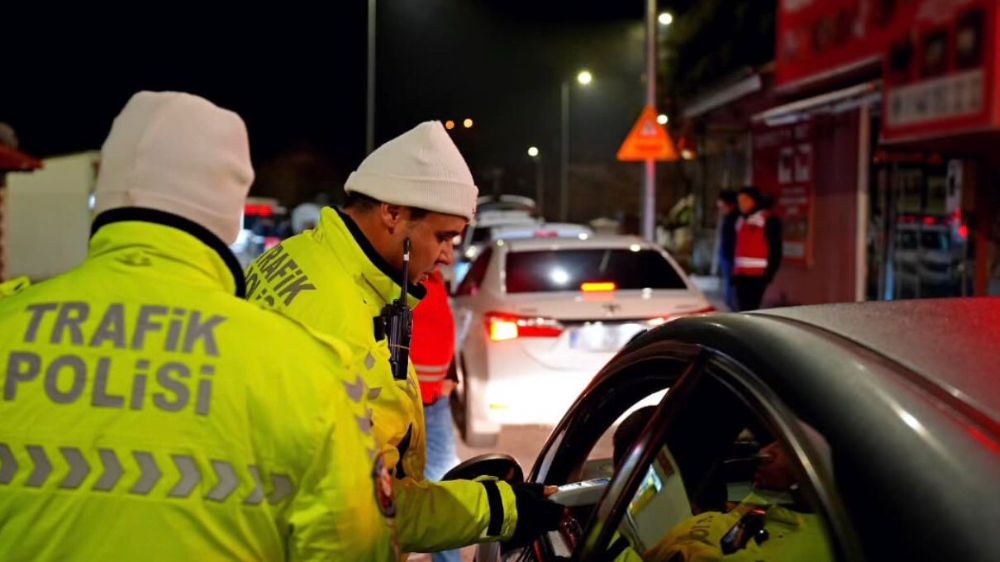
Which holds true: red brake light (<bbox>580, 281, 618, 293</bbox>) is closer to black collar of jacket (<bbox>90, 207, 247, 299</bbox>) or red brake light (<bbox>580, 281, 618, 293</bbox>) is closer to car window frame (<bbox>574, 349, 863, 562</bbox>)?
car window frame (<bbox>574, 349, 863, 562</bbox>)

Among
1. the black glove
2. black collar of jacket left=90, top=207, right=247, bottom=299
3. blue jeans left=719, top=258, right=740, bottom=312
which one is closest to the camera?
black collar of jacket left=90, top=207, right=247, bottom=299

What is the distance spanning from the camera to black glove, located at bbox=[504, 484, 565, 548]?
233 cm

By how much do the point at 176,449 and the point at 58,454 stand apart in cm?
17

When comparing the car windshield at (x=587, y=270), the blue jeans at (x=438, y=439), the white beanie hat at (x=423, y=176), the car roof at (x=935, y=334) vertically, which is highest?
the white beanie hat at (x=423, y=176)

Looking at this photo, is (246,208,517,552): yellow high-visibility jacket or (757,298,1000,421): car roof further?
(246,208,517,552): yellow high-visibility jacket

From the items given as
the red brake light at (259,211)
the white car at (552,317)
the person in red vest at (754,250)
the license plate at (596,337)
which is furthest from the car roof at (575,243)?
the red brake light at (259,211)

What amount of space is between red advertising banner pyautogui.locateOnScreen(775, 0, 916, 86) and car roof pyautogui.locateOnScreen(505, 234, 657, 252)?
3.96 meters

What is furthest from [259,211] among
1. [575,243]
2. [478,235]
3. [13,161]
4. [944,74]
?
[575,243]

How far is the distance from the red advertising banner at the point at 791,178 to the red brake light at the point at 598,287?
8161 mm

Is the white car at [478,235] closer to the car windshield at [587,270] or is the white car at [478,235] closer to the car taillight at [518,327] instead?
the car windshield at [587,270]

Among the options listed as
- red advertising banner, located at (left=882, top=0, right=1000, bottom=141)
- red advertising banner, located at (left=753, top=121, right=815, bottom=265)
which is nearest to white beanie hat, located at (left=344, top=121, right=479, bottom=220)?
red advertising banner, located at (left=882, top=0, right=1000, bottom=141)

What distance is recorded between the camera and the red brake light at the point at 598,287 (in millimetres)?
7250

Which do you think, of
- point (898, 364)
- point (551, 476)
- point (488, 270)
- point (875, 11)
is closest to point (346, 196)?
point (551, 476)

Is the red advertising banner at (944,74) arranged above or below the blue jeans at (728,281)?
above
